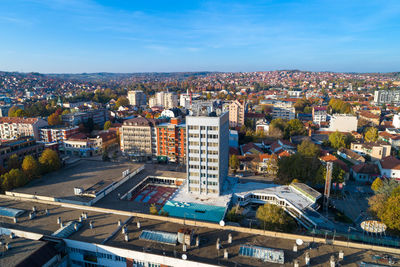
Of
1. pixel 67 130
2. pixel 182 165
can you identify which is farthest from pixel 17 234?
pixel 67 130

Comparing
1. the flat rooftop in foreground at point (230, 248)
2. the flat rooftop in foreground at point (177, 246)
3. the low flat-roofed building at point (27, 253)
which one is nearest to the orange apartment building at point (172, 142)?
the flat rooftop in foreground at point (177, 246)

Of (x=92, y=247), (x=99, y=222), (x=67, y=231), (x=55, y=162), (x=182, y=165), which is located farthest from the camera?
(x=182, y=165)

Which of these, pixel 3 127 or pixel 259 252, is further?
pixel 3 127

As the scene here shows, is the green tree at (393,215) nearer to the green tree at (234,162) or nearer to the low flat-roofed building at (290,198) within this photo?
the low flat-roofed building at (290,198)

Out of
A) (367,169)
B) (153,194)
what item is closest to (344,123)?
(367,169)

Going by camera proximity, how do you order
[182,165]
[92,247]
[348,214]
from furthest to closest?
1. [182,165]
2. [348,214]
3. [92,247]

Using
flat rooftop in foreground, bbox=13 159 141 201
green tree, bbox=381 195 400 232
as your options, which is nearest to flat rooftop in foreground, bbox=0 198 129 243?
flat rooftop in foreground, bbox=13 159 141 201

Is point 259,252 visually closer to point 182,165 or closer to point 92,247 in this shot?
point 92,247
